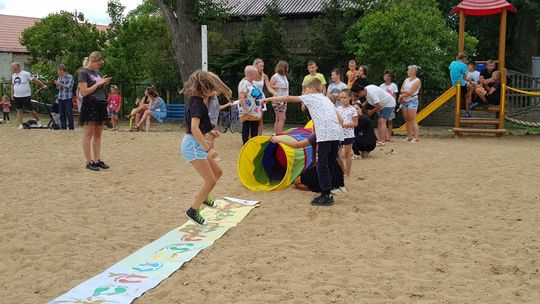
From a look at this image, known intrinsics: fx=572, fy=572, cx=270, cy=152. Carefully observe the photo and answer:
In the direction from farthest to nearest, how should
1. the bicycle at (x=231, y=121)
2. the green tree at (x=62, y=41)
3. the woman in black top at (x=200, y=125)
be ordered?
the green tree at (x=62, y=41), the bicycle at (x=231, y=121), the woman in black top at (x=200, y=125)

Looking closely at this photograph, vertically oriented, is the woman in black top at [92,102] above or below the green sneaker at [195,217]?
above

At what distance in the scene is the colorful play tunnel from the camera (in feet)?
24.3

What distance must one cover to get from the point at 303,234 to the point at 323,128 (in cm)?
148

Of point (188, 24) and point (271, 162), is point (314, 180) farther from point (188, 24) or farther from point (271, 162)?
point (188, 24)

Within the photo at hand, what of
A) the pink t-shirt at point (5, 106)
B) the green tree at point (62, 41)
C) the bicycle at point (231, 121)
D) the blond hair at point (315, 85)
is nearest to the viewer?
the blond hair at point (315, 85)

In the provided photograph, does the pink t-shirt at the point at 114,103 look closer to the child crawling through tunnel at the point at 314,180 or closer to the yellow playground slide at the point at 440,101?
the yellow playground slide at the point at 440,101

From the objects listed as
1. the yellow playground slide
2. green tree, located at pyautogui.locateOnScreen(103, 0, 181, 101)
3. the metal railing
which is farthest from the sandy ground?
green tree, located at pyautogui.locateOnScreen(103, 0, 181, 101)

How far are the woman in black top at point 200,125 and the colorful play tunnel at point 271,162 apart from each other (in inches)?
56.6

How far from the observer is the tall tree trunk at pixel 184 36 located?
65.7 ft

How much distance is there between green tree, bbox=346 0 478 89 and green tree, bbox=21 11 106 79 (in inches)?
440

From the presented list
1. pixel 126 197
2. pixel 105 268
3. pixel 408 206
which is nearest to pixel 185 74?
pixel 126 197

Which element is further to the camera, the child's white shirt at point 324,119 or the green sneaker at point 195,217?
the child's white shirt at point 324,119

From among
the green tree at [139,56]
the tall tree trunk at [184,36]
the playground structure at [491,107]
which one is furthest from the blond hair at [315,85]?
the green tree at [139,56]

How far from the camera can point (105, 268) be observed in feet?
15.3
